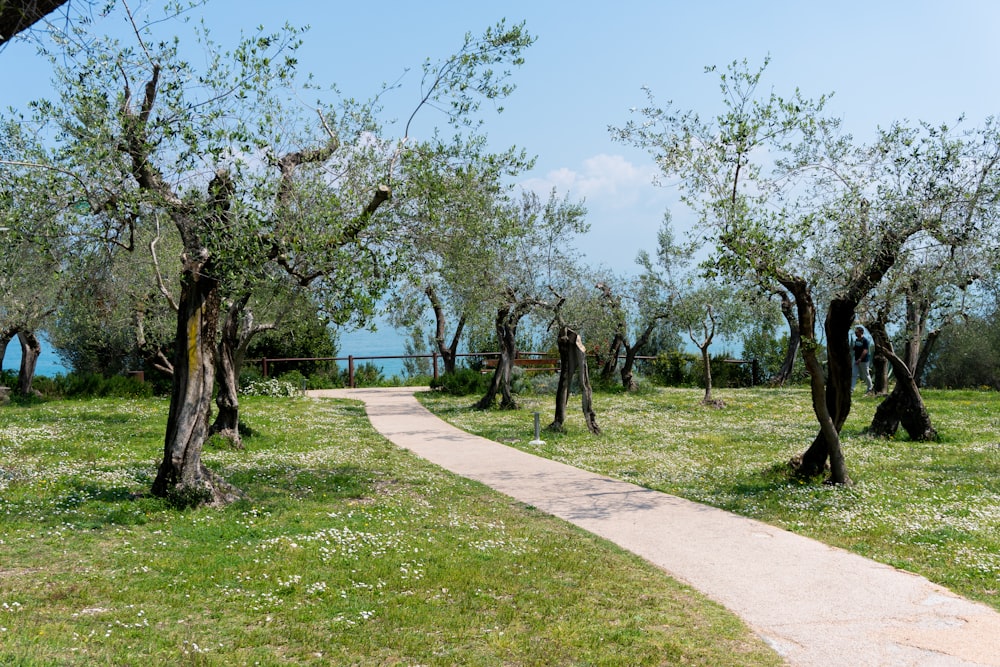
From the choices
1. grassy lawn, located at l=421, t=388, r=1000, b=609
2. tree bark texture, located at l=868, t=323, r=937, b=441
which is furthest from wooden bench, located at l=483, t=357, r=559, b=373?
tree bark texture, located at l=868, t=323, r=937, b=441

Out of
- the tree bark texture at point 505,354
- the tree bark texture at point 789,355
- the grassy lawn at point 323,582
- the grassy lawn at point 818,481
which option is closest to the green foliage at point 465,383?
the grassy lawn at point 818,481

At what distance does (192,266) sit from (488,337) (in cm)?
2614

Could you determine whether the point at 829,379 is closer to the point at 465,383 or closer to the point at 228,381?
the point at 228,381

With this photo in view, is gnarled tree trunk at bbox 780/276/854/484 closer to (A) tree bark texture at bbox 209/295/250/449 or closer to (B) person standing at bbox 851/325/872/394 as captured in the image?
(A) tree bark texture at bbox 209/295/250/449

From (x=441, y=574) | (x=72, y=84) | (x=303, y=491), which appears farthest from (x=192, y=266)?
(x=441, y=574)

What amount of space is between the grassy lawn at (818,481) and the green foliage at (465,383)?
338 cm

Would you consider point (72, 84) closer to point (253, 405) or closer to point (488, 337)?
point (253, 405)

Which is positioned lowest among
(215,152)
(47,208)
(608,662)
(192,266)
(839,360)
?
(608,662)

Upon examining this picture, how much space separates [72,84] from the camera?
9.20m

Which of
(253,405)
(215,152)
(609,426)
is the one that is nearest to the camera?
(215,152)

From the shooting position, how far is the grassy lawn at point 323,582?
525cm

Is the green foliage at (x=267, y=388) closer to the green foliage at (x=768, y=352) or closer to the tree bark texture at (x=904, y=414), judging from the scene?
the tree bark texture at (x=904, y=414)

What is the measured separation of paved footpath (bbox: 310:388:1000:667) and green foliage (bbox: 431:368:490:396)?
15.4m

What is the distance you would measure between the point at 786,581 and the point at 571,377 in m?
11.0
